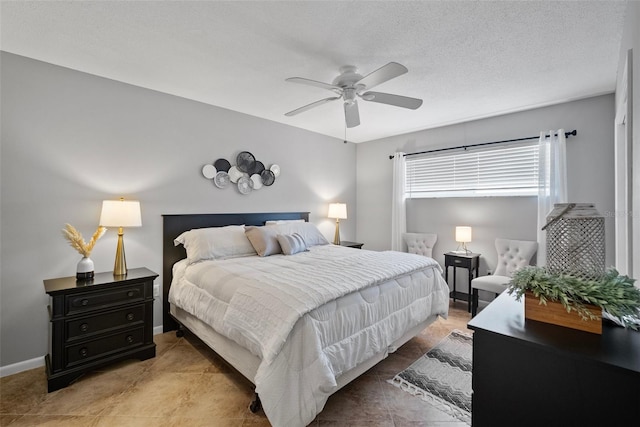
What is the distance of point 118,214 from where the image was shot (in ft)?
8.52

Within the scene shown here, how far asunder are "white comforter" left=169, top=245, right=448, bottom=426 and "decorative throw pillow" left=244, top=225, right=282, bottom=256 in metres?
0.17

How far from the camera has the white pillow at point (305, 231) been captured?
3705 millimetres

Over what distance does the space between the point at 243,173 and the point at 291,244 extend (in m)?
1.25

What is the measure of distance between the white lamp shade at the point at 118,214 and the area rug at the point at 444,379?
8.52 feet

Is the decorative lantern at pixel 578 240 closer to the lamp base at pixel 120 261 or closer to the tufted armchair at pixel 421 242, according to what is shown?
the lamp base at pixel 120 261

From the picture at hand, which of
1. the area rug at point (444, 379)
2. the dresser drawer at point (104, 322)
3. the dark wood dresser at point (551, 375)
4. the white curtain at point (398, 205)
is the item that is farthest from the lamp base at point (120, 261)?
the white curtain at point (398, 205)

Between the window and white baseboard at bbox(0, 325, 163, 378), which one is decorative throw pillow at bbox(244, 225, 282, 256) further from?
the window

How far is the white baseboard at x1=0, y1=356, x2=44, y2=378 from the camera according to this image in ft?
7.76

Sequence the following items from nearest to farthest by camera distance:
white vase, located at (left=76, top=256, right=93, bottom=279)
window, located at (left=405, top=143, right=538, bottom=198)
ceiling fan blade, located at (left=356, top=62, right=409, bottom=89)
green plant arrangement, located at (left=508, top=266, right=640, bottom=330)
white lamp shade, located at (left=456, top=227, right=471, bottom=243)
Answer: green plant arrangement, located at (left=508, top=266, right=640, bottom=330), ceiling fan blade, located at (left=356, top=62, right=409, bottom=89), white vase, located at (left=76, top=256, right=93, bottom=279), window, located at (left=405, top=143, right=538, bottom=198), white lamp shade, located at (left=456, top=227, right=471, bottom=243)

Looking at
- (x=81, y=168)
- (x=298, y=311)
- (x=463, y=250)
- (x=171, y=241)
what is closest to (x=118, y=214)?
(x=81, y=168)

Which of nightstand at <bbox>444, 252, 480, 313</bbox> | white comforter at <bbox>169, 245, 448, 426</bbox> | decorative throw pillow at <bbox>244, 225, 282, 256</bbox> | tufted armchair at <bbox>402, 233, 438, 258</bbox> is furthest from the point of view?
tufted armchair at <bbox>402, 233, 438, 258</bbox>

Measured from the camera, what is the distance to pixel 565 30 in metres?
2.07

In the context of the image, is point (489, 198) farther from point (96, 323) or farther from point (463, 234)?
point (96, 323)

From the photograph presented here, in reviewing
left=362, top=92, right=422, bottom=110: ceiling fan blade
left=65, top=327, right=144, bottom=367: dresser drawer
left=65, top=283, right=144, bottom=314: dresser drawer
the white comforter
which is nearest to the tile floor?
left=65, top=327, right=144, bottom=367: dresser drawer
